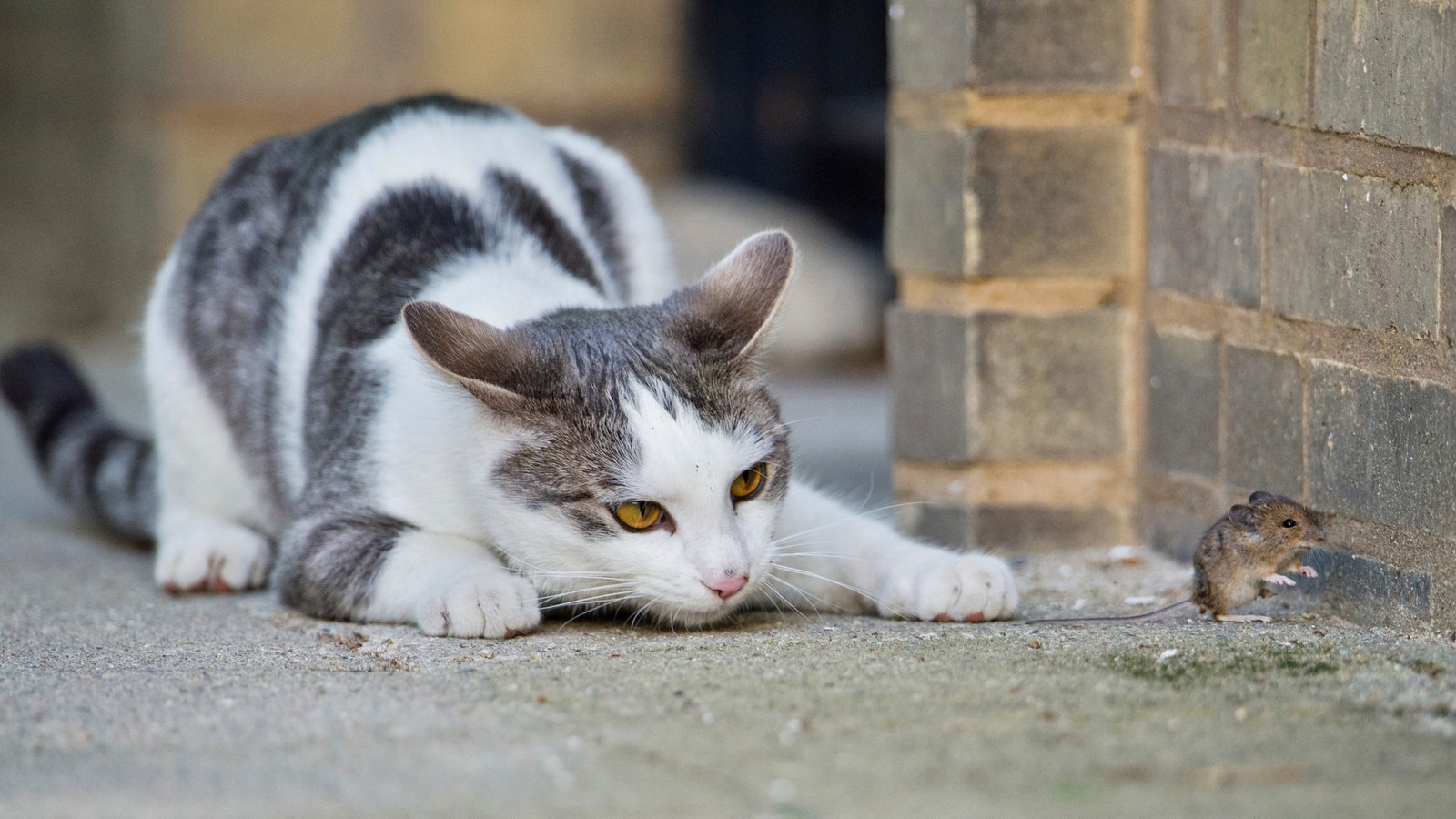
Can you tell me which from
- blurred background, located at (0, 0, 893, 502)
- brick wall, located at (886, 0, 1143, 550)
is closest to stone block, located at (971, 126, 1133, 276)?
brick wall, located at (886, 0, 1143, 550)

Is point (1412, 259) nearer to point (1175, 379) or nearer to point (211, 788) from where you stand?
point (1175, 379)

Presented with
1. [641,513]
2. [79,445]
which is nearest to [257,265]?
[79,445]

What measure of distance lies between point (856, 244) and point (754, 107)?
88cm

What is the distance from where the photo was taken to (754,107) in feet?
28.0

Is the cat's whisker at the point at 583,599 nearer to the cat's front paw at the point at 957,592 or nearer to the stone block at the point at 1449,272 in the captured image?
the cat's front paw at the point at 957,592

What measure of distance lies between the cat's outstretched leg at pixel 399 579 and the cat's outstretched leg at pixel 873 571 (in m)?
0.53

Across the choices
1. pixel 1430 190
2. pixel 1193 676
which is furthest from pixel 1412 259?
pixel 1193 676

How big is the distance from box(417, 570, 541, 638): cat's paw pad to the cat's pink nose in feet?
1.25

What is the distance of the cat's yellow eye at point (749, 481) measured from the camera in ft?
10.2

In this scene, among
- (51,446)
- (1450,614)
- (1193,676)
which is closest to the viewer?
(1193,676)

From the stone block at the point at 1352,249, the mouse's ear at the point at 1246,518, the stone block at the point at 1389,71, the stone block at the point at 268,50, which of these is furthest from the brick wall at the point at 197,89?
the mouse's ear at the point at 1246,518

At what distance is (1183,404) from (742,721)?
68.3 inches

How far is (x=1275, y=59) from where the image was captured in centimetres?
325

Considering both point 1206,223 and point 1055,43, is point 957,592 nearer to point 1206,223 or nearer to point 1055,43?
point 1206,223
